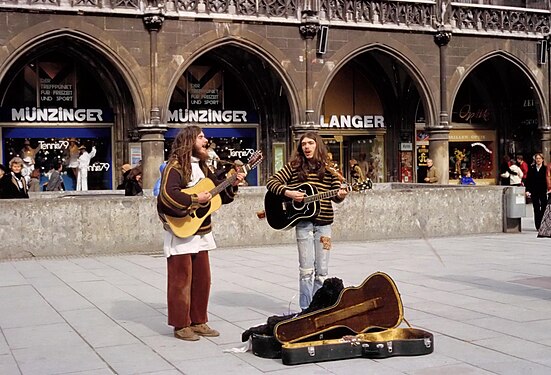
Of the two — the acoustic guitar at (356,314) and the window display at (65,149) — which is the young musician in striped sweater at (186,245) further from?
the window display at (65,149)

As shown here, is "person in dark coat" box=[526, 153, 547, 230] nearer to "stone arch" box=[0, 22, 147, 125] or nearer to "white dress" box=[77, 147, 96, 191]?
"stone arch" box=[0, 22, 147, 125]

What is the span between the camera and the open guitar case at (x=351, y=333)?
20.5 feet

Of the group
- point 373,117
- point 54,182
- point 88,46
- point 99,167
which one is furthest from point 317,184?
point 373,117

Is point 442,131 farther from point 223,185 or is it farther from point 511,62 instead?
point 223,185

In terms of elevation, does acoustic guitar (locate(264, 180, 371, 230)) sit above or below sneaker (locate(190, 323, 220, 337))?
above

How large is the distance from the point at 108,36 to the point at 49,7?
1.61 m

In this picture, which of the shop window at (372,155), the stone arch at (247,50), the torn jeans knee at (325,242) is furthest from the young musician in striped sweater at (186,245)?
the shop window at (372,155)

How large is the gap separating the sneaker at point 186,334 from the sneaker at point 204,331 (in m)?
0.07

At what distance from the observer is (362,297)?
21.5ft

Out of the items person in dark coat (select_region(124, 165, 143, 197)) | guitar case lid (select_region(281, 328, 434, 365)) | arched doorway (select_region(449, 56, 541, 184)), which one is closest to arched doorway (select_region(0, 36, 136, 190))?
person in dark coat (select_region(124, 165, 143, 197))

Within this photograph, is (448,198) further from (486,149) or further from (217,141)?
(486,149)

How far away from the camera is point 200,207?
289 inches

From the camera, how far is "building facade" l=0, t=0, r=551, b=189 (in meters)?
22.4

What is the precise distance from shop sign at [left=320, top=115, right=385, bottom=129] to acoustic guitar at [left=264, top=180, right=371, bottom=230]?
2051 cm
